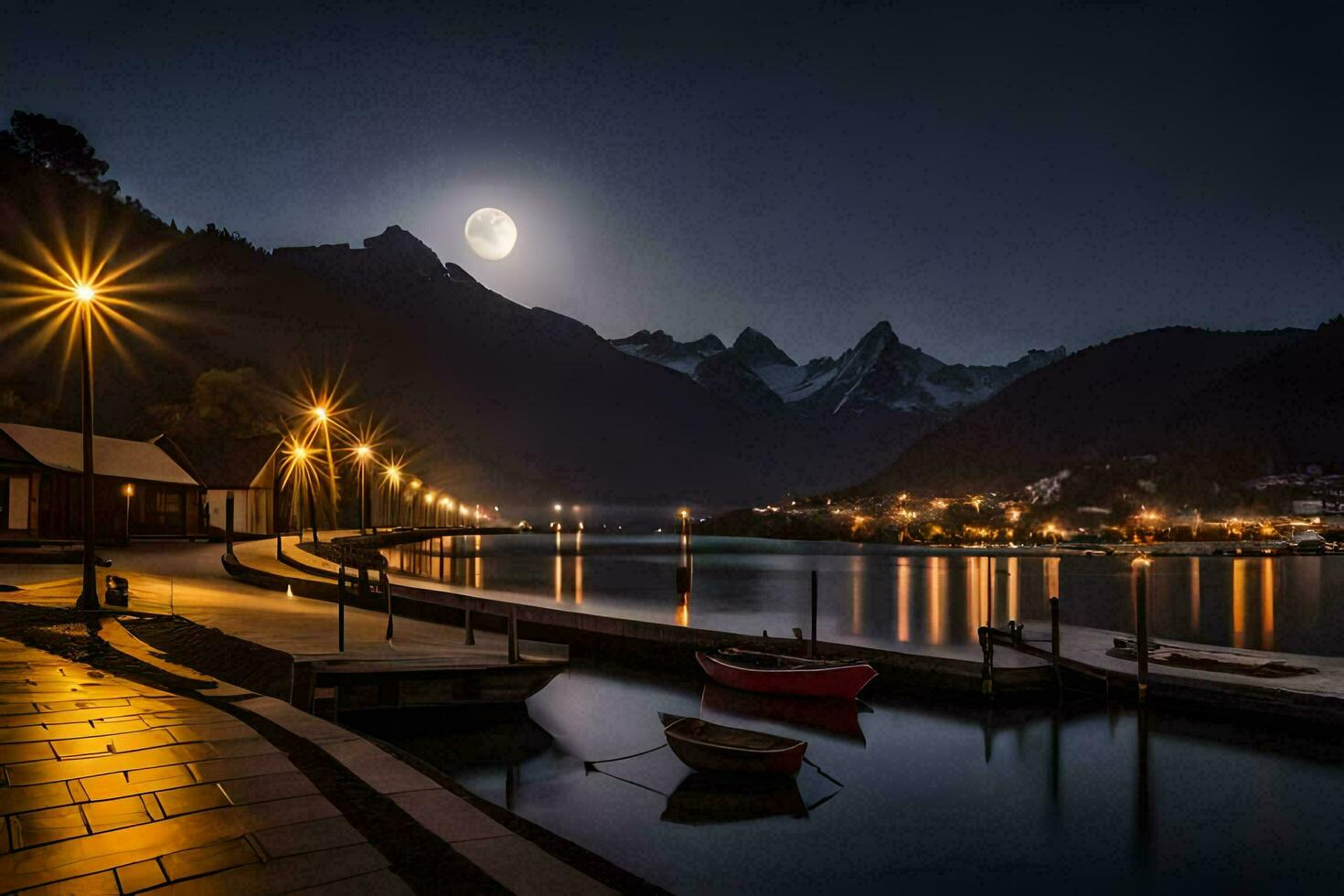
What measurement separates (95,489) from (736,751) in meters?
49.3

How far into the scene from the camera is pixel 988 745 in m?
20.3

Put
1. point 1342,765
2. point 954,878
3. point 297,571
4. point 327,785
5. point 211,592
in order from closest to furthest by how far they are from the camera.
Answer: point 327,785
point 954,878
point 1342,765
point 211,592
point 297,571

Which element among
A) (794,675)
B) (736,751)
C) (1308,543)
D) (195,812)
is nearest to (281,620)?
(794,675)

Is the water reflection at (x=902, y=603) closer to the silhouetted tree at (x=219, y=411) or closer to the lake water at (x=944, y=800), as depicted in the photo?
the lake water at (x=944, y=800)

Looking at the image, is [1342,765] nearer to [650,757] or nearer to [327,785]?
[650,757]

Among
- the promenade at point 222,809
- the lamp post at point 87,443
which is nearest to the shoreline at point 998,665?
the lamp post at point 87,443

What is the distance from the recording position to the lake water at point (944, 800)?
13938mm

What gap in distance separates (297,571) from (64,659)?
83.0ft

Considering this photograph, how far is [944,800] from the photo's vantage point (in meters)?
17.4

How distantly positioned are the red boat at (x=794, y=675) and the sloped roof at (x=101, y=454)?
35.2 m

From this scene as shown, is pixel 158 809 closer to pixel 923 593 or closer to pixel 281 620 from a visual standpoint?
pixel 281 620

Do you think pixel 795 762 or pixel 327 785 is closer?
pixel 327 785

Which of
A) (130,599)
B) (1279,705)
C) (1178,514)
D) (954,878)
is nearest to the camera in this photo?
(954,878)

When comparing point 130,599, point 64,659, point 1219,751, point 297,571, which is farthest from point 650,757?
point 297,571
